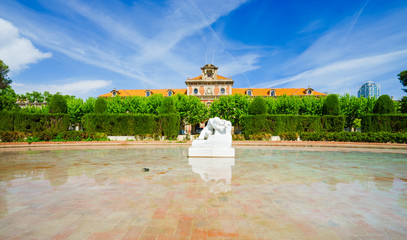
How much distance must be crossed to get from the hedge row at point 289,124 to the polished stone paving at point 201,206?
16.1 metres

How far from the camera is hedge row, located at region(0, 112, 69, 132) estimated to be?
19281mm

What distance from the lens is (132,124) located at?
22.0 metres

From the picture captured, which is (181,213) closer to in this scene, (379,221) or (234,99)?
(379,221)

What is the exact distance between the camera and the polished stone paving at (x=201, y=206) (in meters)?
2.74

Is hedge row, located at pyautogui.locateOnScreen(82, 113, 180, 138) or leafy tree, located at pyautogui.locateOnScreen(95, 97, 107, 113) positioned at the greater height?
leafy tree, located at pyautogui.locateOnScreen(95, 97, 107, 113)

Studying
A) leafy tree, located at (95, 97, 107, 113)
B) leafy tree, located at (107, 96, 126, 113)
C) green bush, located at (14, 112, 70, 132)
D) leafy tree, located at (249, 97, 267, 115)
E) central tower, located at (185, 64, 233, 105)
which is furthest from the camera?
central tower, located at (185, 64, 233, 105)

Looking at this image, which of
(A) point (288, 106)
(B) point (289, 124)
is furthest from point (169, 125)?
(A) point (288, 106)

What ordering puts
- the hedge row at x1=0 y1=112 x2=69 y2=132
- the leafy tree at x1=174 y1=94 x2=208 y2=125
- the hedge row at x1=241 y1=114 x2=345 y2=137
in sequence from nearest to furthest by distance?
the hedge row at x1=0 y1=112 x2=69 y2=132 < the hedge row at x1=241 y1=114 x2=345 y2=137 < the leafy tree at x1=174 y1=94 x2=208 y2=125

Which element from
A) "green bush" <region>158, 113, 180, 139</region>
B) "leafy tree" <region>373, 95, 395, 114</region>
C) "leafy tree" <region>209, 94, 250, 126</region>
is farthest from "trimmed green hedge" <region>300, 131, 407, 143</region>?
"leafy tree" <region>209, 94, 250, 126</region>

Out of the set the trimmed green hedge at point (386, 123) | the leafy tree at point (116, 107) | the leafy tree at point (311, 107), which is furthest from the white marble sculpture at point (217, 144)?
the leafy tree at point (311, 107)

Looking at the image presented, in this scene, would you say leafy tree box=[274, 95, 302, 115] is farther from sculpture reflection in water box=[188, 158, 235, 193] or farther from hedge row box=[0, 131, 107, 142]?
sculpture reflection in water box=[188, 158, 235, 193]

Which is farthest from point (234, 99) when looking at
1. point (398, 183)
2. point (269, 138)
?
point (398, 183)

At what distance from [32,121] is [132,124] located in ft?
33.4

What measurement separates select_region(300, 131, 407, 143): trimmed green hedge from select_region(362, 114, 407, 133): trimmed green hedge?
3.28 metres
